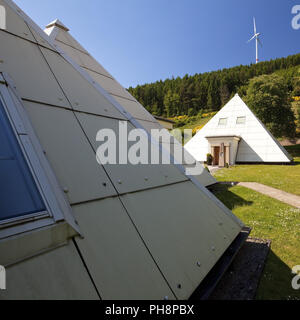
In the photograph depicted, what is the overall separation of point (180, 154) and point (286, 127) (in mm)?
24196

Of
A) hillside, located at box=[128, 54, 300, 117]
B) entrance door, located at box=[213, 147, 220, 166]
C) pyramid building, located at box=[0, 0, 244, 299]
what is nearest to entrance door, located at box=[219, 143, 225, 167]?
entrance door, located at box=[213, 147, 220, 166]

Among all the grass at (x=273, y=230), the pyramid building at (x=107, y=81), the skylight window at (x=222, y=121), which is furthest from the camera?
the skylight window at (x=222, y=121)

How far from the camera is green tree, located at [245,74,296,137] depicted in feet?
82.4

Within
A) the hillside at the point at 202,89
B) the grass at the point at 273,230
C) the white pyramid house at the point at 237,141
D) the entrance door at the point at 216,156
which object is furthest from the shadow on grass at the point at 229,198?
the hillside at the point at 202,89

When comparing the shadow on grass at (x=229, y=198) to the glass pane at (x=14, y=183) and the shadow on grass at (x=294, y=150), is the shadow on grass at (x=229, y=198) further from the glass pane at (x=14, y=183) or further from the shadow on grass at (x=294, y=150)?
the shadow on grass at (x=294, y=150)

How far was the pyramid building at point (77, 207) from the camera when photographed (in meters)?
1.26

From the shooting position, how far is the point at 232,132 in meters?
22.1

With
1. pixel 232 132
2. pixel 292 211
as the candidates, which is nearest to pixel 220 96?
pixel 232 132

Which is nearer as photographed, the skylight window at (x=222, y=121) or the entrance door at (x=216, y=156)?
the entrance door at (x=216, y=156)

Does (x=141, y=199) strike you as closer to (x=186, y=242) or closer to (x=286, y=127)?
(x=186, y=242)

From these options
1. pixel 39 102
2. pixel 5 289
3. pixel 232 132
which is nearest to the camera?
pixel 5 289

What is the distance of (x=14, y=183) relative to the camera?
140 centimetres

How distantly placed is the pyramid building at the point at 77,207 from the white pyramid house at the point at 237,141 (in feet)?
61.9

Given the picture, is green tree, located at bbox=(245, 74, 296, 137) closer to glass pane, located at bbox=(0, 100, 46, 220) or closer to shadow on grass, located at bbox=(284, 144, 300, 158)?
shadow on grass, located at bbox=(284, 144, 300, 158)
